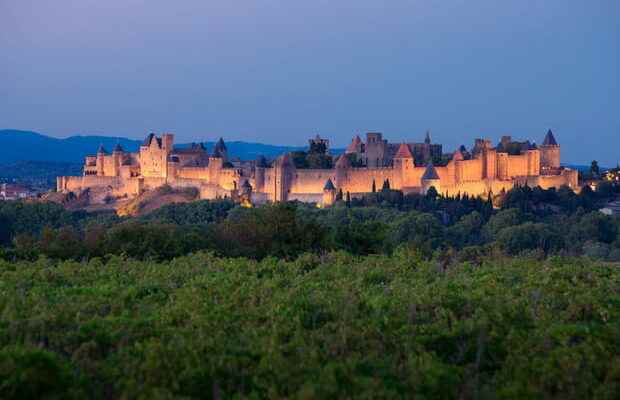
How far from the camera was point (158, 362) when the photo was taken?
29.2 feet

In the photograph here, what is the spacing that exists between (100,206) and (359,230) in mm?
51786

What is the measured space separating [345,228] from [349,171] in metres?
38.1

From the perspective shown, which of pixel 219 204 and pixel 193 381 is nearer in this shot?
pixel 193 381

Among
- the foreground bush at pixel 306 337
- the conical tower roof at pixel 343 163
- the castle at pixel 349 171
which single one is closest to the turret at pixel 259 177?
the castle at pixel 349 171

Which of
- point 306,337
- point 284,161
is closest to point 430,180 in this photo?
point 284,161

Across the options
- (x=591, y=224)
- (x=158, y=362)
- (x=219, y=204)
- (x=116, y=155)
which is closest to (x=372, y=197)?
(x=219, y=204)

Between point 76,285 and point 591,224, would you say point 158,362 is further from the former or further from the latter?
point 591,224

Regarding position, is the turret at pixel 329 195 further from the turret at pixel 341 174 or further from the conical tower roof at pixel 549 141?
the conical tower roof at pixel 549 141

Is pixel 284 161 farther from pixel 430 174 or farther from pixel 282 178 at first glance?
pixel 430 174

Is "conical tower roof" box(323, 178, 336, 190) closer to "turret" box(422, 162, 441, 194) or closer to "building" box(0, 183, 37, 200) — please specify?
"turret" box(422, 162, 441, 194)

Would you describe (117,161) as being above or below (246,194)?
above

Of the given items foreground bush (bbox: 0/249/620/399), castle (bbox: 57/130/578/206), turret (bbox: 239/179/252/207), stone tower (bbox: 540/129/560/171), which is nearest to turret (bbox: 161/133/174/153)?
castle (bbox: 57/130/578/206)

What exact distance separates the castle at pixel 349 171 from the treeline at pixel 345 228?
9.90 ft

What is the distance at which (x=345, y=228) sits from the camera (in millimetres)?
28266
